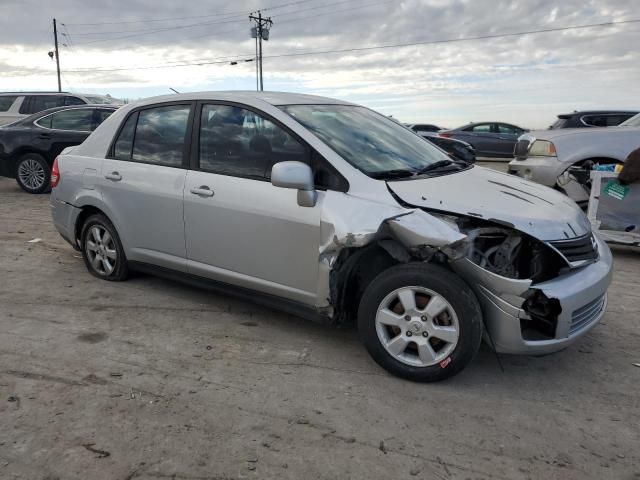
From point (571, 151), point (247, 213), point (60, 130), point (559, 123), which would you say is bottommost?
point (247, 213)

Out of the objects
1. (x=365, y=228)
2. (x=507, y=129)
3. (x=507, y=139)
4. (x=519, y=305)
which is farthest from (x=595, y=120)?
(x=365, y=228)

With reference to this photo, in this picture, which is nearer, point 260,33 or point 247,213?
point 247,213

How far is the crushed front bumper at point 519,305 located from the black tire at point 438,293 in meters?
0.10

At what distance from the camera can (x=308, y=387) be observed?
320 cm

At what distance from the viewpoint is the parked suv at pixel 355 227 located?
3096mm

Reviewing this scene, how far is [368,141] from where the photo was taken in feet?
12.8

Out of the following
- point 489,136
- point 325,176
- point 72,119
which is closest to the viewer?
point 325,176

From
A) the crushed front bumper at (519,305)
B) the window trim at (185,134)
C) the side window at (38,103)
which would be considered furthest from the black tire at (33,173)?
the crushed front bumper at (519,305)

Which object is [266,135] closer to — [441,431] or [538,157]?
[441,431]

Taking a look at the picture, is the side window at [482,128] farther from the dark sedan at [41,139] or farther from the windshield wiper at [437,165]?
the windshield wiper at [437,165]

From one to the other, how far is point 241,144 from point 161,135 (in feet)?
2.85

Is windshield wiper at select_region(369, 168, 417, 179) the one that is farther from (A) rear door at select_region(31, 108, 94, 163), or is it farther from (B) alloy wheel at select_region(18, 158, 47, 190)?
(B) alloy wheel at select_region(18, 158, 47, 190)

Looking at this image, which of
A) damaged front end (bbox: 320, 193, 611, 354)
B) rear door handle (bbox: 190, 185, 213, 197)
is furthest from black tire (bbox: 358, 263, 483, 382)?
rear door handle (bbox: 190, 185, 213, 197)

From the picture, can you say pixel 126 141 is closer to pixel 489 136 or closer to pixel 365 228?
pixel 365 228
